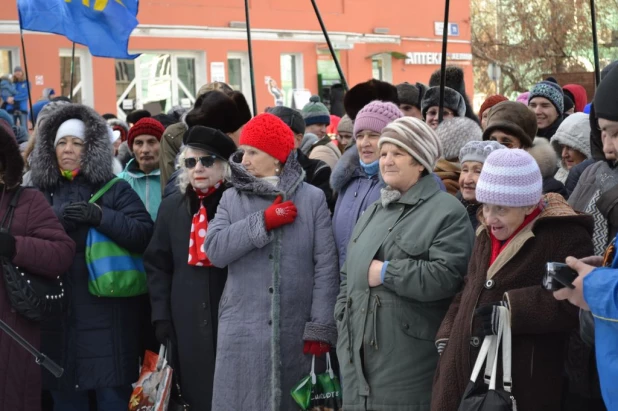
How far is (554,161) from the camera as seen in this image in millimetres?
4688

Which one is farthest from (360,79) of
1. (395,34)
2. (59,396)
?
(59,396)

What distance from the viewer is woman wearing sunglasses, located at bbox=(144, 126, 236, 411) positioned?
4973mm

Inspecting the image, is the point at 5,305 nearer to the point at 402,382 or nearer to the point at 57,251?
the point at 57,251

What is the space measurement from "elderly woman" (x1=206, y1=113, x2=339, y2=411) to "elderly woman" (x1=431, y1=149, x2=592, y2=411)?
3.58 ft

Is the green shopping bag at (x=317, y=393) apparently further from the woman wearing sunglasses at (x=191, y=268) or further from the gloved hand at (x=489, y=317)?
the gloved hand at (x=489, y=317)

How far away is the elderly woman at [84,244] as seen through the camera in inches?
210

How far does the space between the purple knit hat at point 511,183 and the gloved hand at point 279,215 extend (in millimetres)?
1226

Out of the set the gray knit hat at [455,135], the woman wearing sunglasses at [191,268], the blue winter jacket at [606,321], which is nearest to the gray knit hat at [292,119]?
the woman wearing sunglasses at [191,268]

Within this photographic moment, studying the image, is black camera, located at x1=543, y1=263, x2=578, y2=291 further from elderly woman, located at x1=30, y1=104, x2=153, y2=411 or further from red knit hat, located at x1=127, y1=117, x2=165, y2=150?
red knit hat, located at x1=127, y1=117, x2=165, y2=150

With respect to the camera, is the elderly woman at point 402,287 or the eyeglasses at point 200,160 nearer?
the elderly woman at point 402,287

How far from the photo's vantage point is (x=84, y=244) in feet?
17.7

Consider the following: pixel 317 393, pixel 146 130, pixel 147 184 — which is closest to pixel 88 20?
pixel 146 130

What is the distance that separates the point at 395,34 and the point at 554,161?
21.5 m

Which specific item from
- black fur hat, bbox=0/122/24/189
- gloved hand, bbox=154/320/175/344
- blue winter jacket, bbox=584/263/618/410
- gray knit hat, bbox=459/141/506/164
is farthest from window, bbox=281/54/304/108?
blue winter jacket, bbox=584/263/618/410
